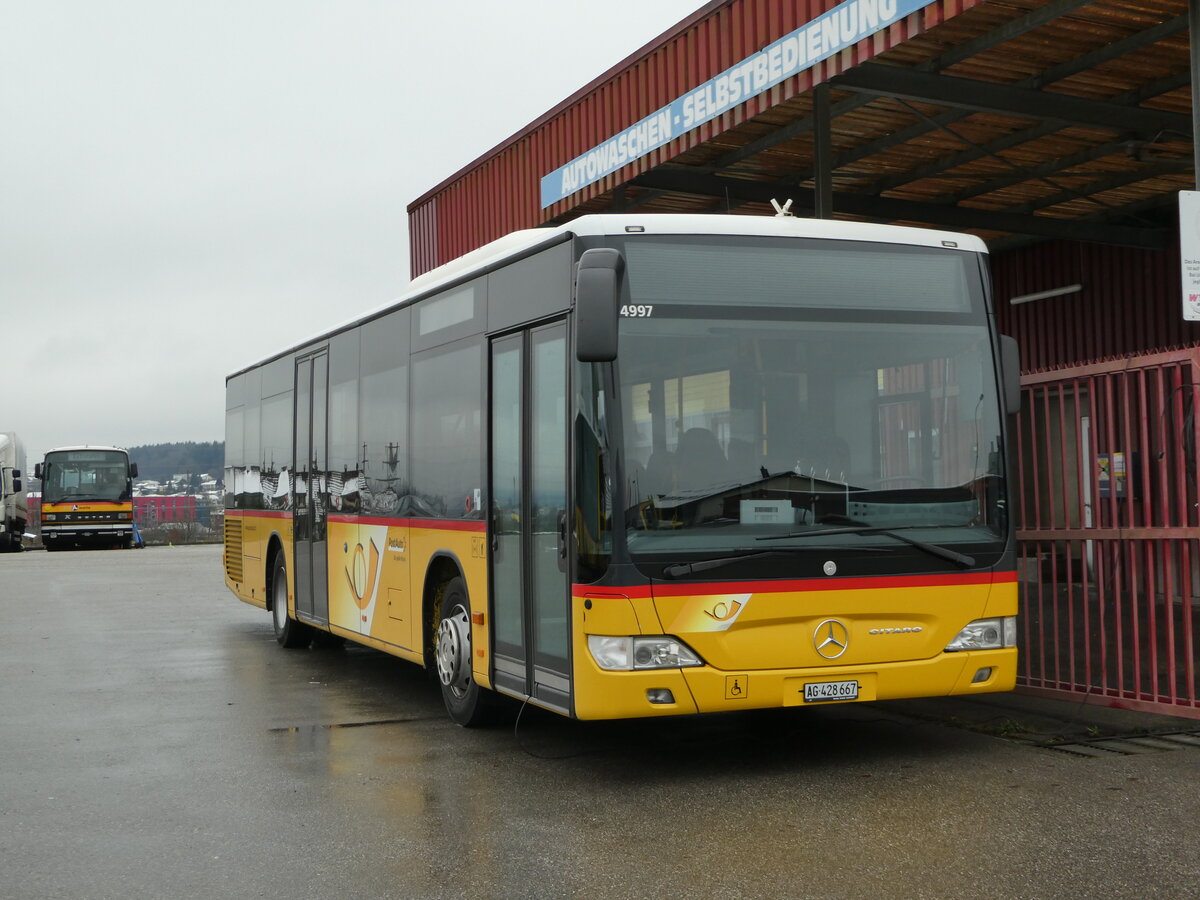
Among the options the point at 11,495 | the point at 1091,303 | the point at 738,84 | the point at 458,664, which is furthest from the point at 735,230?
the point at 11,495

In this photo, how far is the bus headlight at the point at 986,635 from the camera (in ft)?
24.1

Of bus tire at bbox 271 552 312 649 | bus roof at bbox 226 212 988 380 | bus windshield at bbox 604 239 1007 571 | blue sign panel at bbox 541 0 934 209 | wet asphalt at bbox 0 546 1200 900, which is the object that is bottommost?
wet asphalt at bbox 0 546 1200 900

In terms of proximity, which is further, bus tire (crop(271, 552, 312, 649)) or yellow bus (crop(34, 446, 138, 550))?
yellow bus (crop(34, 446, 138, 550))

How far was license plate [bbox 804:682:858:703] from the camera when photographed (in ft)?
23.0

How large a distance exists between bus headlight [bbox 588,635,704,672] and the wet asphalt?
2.13 ft

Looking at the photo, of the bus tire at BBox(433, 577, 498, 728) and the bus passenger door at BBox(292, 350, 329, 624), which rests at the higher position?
the bus passenger door at BBox(292, 350, 329, 624)

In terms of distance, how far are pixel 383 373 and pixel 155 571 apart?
19727 millimetres

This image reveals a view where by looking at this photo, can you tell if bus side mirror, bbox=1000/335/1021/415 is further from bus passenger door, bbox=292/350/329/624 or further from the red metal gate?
bus passenger door, bbox=292/350/329/624

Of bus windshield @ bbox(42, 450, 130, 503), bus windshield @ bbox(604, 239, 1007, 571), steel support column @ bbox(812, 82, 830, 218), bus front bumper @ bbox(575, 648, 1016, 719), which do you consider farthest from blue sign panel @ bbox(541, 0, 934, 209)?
bus windshield @ bbox(42, 450, 130, 503)

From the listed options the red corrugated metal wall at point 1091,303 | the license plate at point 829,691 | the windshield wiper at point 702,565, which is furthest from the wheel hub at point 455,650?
Answer: the red corrugated metal wall at point 1091,303

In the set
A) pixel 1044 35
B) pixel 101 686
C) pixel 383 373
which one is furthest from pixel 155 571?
pixel 1044 35

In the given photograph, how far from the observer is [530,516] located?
7.69 meters

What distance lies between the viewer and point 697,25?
42.9 feet

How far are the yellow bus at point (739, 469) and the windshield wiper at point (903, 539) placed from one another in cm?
1
